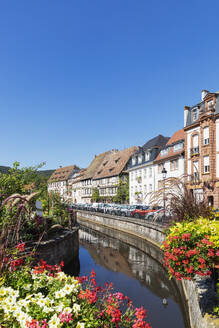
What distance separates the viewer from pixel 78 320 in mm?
2984

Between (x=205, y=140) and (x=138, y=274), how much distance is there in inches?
721

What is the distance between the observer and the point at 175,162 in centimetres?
3309

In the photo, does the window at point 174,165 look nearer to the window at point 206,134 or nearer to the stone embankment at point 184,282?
the window at point 206,134

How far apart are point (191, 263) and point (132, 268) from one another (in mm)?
11375

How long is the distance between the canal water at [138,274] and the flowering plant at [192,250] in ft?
14.2

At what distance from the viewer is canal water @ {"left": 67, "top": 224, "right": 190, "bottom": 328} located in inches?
380

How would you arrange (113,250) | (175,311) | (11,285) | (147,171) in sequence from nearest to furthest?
1. (11,285)
2. (175,311)
3. (113,250)
4. (147,171)

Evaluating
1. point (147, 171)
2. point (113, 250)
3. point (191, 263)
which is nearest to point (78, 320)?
point (191, 263)

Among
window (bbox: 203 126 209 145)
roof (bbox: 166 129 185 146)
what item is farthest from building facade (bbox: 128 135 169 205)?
window (bbox: 203 126 209 145)

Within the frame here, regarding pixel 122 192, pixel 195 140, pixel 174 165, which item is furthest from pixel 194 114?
pixel 122 192

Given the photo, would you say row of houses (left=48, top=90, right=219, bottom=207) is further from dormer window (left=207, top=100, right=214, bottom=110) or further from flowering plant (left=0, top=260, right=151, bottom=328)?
flowering plant (left=0, top=260, right=151, bottom=328)

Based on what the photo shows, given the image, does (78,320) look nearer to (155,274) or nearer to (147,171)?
(155,274)

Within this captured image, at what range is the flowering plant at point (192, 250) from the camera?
17.3 feet

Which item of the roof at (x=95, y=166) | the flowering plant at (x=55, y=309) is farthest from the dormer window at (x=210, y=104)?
the roof at (x=95, y=166)
